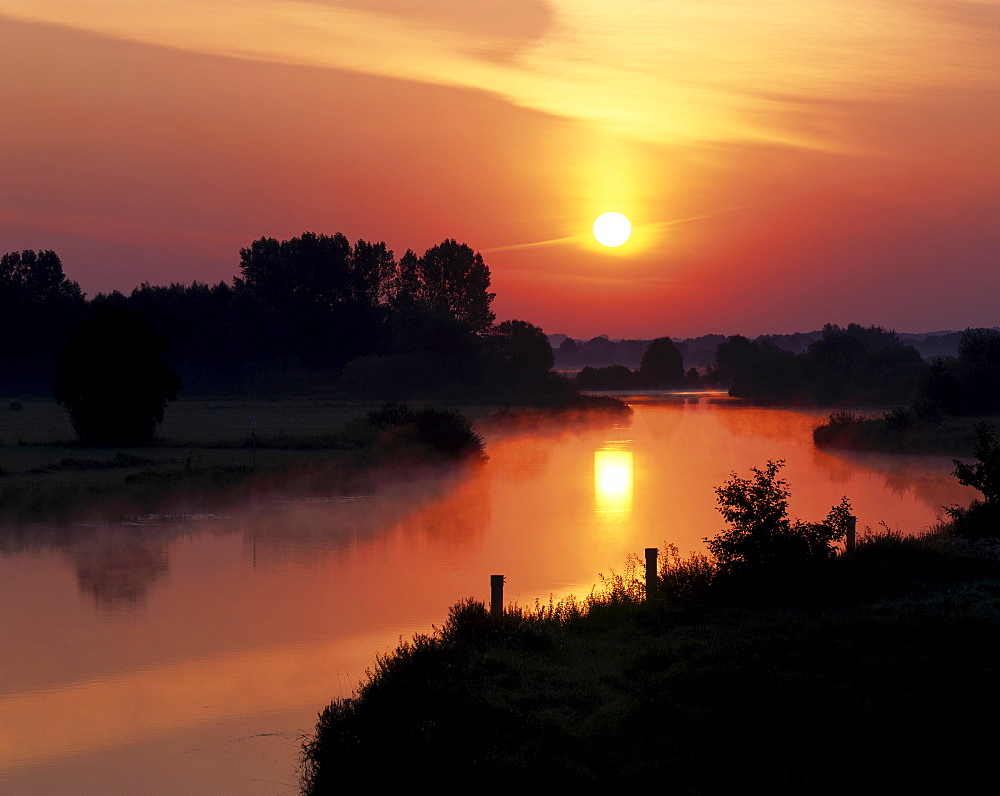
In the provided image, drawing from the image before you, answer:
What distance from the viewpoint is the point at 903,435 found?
73562 mm

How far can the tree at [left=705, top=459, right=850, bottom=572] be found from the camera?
19531mm

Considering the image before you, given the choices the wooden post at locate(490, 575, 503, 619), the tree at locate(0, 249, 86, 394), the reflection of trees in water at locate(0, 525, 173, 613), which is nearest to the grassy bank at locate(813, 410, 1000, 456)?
the reflection of trees in water at locate(0, 525, 173, 613)

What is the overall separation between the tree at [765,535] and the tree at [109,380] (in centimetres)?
4282

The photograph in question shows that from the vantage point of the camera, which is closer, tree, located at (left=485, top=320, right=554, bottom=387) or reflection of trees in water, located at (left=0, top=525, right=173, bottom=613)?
reflection of trees in water, located at (left=0, top=525, right=173, bottom=613)

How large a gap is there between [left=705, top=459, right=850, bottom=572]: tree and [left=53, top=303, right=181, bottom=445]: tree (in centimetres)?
4282

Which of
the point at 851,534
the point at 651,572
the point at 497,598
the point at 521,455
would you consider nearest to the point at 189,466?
the point at 651,572

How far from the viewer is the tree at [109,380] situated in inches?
2223

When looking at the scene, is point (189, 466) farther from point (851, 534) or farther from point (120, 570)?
point (851, 534)

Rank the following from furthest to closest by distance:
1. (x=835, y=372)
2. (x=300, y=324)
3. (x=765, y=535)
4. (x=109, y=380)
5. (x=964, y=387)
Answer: (x=835, y=372) < (x=300, y=324) < (x=964, y=387) < (x=109, y=380) < (x=765, y=535)

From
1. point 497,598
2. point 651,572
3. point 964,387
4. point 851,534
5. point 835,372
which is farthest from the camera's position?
point 835,372

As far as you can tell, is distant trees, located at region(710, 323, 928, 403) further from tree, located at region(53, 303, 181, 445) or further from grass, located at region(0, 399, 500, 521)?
tree, located at region(53, 303, 181, 445)

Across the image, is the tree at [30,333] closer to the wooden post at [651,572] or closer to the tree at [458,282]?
the tree at [458,282]

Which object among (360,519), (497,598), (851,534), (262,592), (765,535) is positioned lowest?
(262,592)

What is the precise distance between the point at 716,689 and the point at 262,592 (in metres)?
15.2
